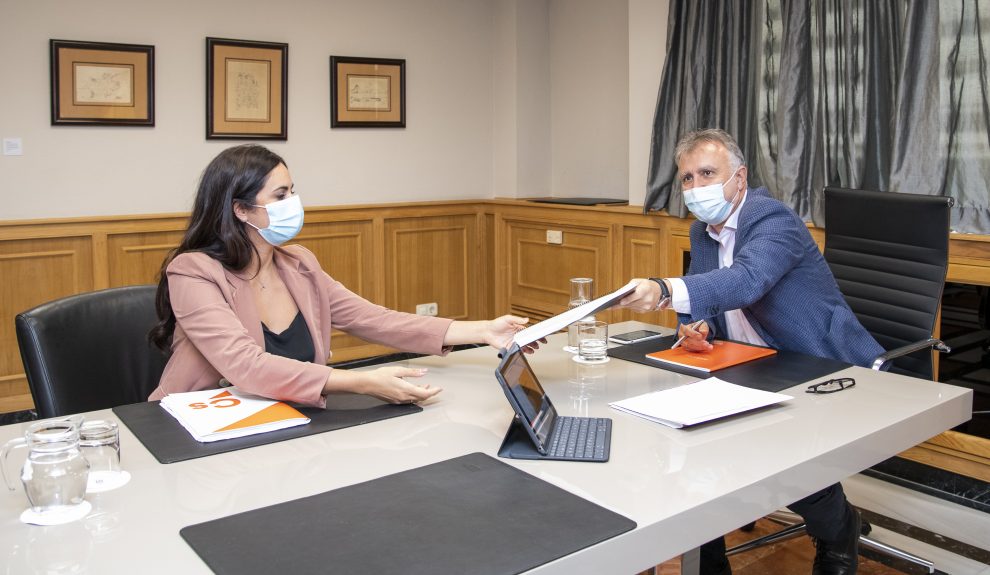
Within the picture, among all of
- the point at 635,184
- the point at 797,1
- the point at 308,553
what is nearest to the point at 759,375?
the point at 308,553

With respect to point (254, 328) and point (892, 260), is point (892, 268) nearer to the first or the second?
point (892, 260)

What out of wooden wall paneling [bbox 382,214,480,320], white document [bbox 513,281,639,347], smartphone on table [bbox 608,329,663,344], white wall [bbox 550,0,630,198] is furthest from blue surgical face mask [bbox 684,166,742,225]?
wooden wall paneling [bbox 382,214,480,320]

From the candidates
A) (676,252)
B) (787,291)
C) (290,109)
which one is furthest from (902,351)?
(290,109)

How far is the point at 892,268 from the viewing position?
2.69m

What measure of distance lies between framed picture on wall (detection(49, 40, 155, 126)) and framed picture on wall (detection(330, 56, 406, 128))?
42.6 inches

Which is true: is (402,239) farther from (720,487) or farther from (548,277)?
(720,487)

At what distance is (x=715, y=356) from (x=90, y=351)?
152 cm

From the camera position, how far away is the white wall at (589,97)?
539cm

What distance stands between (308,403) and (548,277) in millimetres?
3802

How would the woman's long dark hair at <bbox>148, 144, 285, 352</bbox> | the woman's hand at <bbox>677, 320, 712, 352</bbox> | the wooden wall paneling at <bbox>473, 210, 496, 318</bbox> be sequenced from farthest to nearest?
the wooden wall paneling at <bbox>473, 210, 496, 318</bbox> → the woman's hand at <bbox>677, 320, 712, 352</bbox> → the woman's long dark hair at <bbox>148, 144, 285, 352</bbox>

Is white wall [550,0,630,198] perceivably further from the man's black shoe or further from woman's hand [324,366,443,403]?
woman's hand [324,366,443,403]

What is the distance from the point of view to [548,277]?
5531 mm

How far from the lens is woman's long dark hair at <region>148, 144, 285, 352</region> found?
6.73ft

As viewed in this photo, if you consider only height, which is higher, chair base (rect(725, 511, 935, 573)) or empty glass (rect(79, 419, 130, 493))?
empty glass (rect(79, 419, 130, 493))
